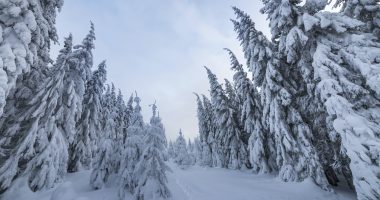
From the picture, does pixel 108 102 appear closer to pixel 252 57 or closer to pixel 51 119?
pixel 51 119

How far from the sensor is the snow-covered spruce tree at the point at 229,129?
A: 3219cm

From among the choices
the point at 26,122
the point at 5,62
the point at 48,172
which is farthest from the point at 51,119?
the point at 5,62

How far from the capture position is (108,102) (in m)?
38.3

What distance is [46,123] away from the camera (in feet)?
58.1

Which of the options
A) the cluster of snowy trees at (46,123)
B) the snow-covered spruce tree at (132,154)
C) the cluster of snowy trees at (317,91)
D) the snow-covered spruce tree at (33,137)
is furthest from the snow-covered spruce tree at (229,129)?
the snow-covered spruce tree at (33,137)

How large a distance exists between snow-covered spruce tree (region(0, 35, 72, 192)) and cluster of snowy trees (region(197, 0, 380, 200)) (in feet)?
51.3

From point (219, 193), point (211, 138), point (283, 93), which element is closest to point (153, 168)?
point (219, 193)

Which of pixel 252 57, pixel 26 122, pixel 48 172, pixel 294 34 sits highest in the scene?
pixel 252 57

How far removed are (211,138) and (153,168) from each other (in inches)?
1179

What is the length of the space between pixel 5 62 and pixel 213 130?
35650 mm

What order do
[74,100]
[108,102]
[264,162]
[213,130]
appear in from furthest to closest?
1. [213,130]
2. [108,102]
3. [264,162]
4. [74,100]

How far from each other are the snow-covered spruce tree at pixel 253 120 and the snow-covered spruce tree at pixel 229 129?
10.9 feet

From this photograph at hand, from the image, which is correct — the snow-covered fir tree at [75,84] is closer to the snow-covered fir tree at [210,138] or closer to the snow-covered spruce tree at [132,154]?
the snow-covered spruce tree at [132,154]

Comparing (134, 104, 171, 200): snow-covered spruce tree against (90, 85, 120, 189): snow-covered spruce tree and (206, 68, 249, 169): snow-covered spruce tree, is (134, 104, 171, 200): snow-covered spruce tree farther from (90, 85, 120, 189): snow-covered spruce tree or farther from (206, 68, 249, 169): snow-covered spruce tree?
(206, 68, 249, 169): snow-covered spruce tree
